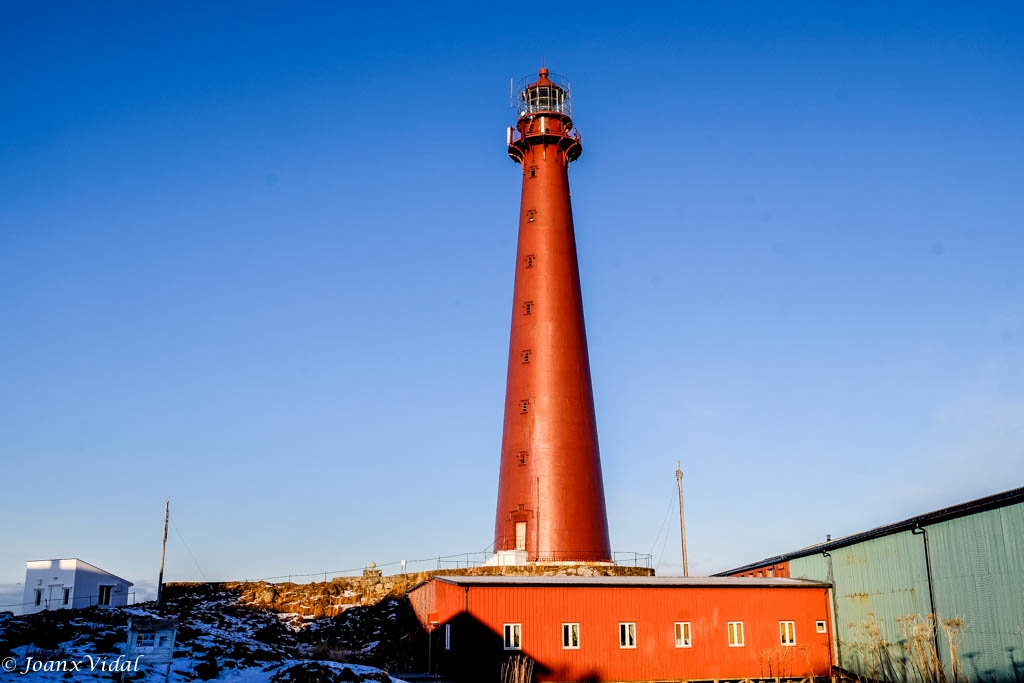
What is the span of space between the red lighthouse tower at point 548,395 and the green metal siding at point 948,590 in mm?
10908

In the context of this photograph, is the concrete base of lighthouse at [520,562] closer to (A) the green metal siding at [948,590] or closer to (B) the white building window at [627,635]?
(B) the white building window at [627,635]

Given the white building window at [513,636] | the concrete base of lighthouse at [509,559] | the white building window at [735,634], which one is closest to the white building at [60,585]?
the concrete base of lighthouse at [509,559]

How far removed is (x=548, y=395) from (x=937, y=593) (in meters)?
17.7

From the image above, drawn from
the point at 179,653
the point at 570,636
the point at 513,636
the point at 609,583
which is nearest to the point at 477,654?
the point at 513,636

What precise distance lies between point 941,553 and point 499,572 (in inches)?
696

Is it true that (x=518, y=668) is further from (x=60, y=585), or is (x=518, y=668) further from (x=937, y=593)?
(x=60, y=585)

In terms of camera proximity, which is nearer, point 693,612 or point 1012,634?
point 1012,634

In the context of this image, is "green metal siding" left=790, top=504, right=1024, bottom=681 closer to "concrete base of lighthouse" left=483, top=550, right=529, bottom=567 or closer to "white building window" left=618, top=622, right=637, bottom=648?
"white building window" left=618, top=622, right=637, bottom=648

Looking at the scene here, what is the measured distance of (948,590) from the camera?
2577cm

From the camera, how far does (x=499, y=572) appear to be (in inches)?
1460

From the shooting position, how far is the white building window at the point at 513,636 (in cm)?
3023

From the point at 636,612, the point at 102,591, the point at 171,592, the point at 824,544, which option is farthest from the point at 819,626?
the point at 102,591

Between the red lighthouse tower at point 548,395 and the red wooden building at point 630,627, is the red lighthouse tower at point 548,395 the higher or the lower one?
the higher one

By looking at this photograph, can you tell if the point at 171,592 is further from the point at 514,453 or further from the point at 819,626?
the point at 819,626
